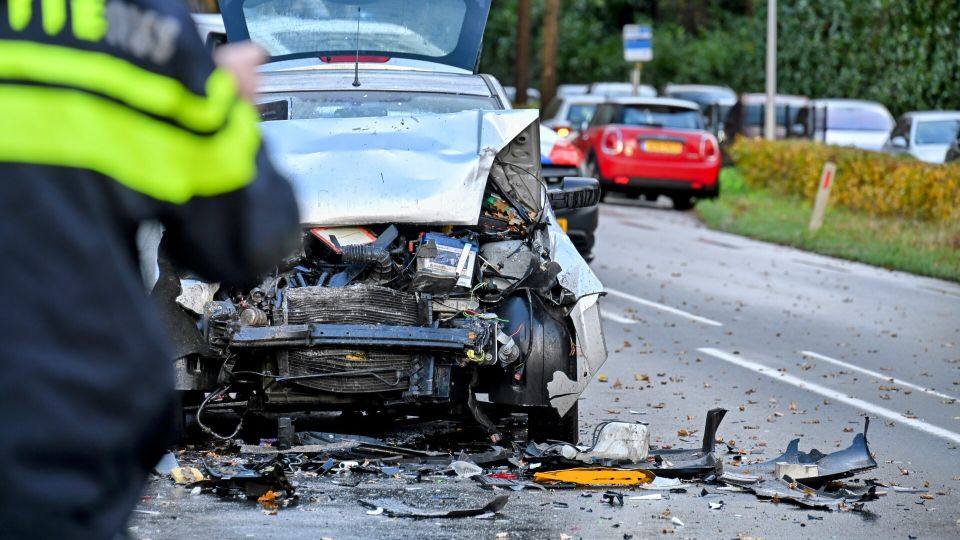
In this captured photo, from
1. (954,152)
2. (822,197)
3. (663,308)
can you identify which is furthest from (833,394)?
(954,152)

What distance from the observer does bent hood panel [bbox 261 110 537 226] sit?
7.13 meters

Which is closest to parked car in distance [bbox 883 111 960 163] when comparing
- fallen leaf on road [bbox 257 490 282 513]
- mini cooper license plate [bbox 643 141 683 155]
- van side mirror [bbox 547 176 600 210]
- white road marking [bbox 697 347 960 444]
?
mini cooper license plate [bbox 643 141 683 155]

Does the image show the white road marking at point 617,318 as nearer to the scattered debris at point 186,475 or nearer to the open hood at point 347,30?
the open hood at point 347,30

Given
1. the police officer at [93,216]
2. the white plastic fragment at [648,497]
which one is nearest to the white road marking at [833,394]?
the white plastic fragment at [648,497]

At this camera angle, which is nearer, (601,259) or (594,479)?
(594,479)

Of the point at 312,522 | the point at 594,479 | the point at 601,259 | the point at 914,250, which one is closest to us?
the point at 312,522

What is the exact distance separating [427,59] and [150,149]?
7.78m

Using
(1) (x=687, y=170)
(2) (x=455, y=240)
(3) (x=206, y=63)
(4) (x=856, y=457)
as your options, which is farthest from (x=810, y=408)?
(1) (x=687, y=170)

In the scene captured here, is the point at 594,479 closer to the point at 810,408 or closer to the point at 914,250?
the point at 810,408

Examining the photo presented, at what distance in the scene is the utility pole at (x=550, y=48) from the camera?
38.7m

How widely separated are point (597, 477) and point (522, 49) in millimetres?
35377

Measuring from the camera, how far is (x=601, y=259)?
1683cm

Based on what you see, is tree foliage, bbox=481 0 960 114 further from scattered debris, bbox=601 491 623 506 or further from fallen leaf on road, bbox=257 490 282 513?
fallen leaf on road, bbox=257 490 282 513

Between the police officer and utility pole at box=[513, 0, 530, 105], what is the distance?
3915 centimetres
